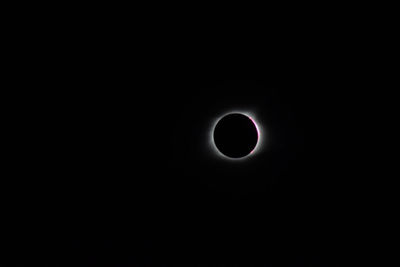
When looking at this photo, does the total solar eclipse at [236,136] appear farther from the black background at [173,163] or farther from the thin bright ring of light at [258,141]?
the black background at [173,163]

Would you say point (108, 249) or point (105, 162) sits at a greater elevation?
point (105, 162)

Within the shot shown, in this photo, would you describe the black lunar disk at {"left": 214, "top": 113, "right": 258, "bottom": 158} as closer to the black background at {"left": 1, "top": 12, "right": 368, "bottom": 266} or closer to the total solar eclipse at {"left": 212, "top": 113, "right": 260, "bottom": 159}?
the total solar eclipse at {"left": 212, "top": 113, "right": 260, "bottom": 159}

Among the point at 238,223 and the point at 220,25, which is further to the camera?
the point at 238,223

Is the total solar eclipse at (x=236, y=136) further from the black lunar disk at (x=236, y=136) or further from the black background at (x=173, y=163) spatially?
the black background at (x=173, y=163)

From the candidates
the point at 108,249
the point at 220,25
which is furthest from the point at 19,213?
the point at 220,25

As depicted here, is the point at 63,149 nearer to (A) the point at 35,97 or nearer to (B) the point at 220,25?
(A) the point at 35,97

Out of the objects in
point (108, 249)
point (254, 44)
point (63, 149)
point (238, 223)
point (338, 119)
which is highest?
point (254, 44)

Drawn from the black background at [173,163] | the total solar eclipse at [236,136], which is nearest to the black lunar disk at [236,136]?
the total solar eclipse at [236,136]

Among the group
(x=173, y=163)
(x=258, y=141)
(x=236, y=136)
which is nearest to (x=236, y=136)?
(x=236, y=136)
